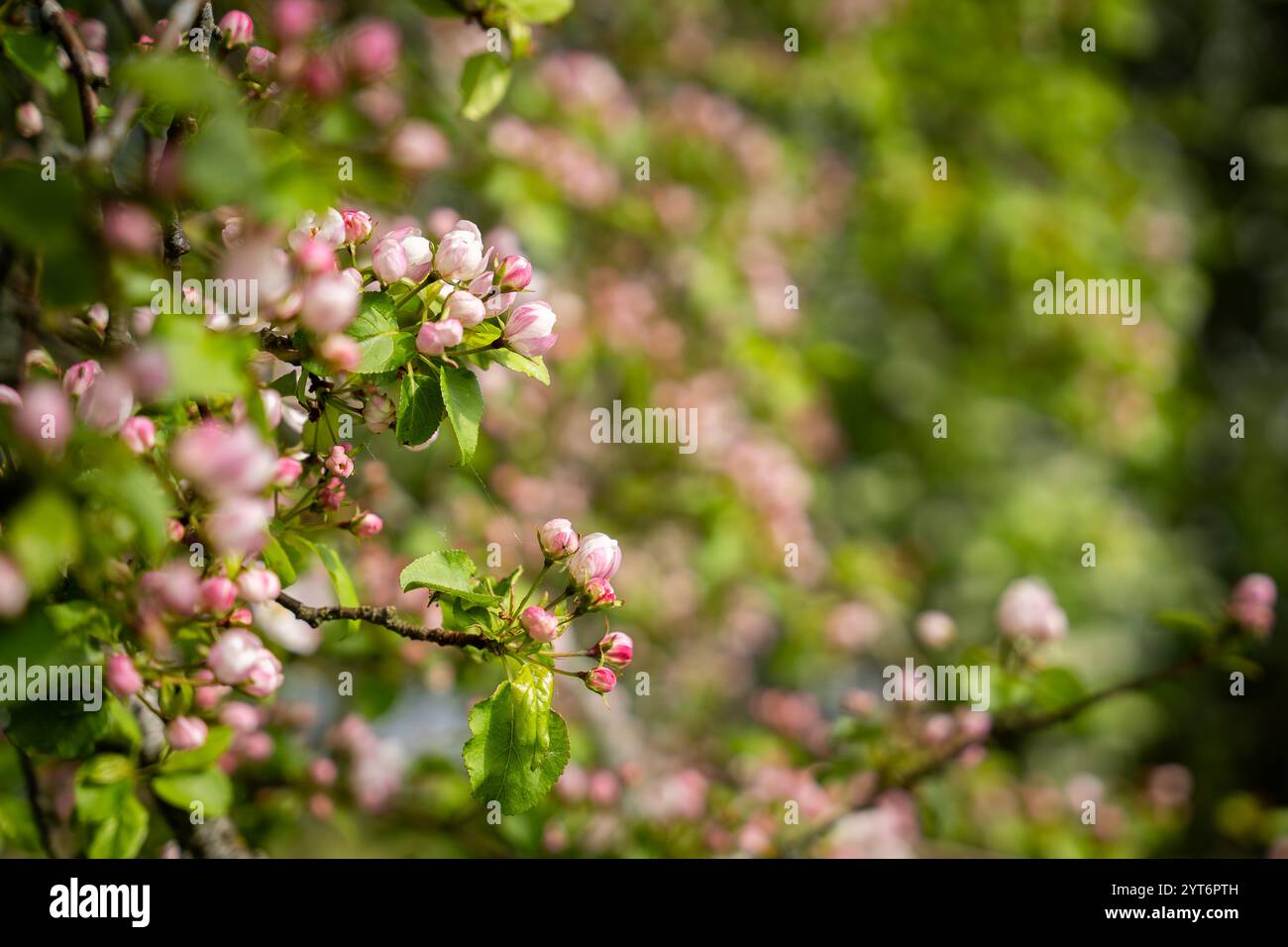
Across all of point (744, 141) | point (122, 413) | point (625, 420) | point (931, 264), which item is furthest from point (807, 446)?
point (122, 413)

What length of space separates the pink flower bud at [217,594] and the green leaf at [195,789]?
37 cm

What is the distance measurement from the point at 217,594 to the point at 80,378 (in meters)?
0.21

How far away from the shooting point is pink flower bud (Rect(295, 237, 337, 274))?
763 mm

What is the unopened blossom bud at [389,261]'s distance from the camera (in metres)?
0.86


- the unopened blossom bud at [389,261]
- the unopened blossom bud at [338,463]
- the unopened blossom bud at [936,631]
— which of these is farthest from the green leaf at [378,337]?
the unopened blossom bud at [936,631]

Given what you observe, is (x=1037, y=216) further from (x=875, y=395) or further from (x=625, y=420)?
(x=625, y=420)

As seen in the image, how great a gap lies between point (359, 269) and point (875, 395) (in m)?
3.75

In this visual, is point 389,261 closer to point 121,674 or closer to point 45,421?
point 45,421

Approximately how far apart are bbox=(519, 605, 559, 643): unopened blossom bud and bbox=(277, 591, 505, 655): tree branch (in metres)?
0.04

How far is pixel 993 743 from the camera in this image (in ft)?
5.35

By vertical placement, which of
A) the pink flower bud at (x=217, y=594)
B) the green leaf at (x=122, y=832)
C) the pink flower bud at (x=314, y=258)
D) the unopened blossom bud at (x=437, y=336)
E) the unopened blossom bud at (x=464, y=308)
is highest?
the pink flower bud at (x=314, y=258)

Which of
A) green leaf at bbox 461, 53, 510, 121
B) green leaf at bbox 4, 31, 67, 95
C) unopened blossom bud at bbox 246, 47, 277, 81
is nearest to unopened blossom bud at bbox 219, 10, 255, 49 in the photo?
unopened blossom bud at bbox 246, 47, 277, 81

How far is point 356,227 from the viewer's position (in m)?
0.90

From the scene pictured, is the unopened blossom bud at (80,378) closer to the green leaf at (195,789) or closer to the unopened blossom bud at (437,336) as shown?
the unopened blossom bud at (437,336)
